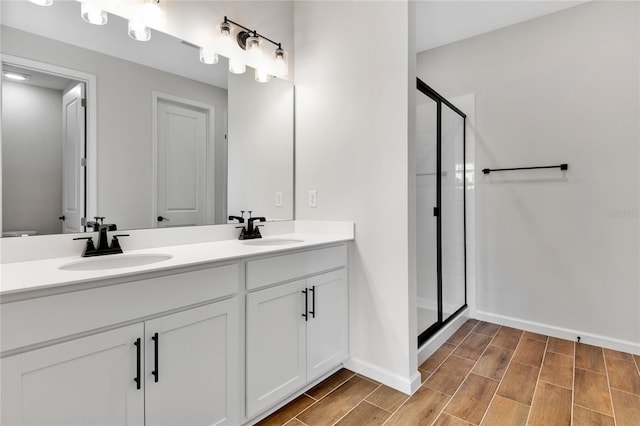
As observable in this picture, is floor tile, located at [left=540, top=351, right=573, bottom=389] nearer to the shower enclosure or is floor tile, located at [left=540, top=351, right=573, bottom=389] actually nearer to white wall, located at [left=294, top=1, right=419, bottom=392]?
the shower enclosure

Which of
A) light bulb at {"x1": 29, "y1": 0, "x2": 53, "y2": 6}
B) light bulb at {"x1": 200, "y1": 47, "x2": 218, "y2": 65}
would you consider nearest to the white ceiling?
light bulb at {"x1": 200, "y1": 47, "x2": 218, "y2": 65}

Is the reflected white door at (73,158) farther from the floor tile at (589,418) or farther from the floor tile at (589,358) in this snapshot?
the floor tile at (589,358)

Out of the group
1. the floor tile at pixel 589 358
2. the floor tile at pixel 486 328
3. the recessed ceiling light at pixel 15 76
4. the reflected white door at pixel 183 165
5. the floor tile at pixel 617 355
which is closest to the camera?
the recessed ceiling light at pixel 15 76

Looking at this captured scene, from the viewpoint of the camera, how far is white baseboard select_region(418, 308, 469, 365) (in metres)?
2.18

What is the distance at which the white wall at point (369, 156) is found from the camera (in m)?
1.83

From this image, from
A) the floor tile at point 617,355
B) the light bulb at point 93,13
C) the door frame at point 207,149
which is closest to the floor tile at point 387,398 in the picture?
the door frame at point 207,149

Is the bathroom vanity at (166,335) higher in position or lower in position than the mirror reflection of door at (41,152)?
lower

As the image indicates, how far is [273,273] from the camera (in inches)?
62.0

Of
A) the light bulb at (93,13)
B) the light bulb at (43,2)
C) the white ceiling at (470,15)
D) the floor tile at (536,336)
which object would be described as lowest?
the floor tile at (536,336)

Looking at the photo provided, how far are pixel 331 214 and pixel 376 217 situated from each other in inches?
13.6

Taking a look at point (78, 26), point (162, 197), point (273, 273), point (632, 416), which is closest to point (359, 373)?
point (273, 273)

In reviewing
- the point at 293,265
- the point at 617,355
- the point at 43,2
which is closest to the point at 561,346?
the point at 617,355

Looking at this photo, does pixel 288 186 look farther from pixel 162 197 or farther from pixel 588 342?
pixel 588 342

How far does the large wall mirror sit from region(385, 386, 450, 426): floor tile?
1.42m
